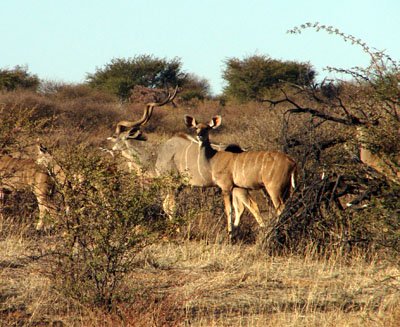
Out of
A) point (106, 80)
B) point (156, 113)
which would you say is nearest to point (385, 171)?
point (156, 113)

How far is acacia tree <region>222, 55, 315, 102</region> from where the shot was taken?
31734 millimetres

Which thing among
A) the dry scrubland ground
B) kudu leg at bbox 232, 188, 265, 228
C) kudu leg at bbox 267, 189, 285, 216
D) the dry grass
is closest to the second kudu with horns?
kudu leg at bbox 232, 188, 265, 228

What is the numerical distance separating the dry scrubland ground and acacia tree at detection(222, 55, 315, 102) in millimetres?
22754

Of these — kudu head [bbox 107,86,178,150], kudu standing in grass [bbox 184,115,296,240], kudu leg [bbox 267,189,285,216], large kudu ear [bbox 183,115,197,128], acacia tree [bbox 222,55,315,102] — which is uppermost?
acacia tree [bbox 222,55,315,102]

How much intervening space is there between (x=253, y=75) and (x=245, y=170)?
899 inches

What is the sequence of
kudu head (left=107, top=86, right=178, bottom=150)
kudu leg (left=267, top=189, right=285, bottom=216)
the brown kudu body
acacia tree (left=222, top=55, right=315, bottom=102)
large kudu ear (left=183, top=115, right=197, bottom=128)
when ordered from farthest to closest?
1. acacia tree (left=222, top=55, right=315, bottom=102)
2. kudu head (left=107, top=86, right=178, bottom=150)
3. large kudu ear (left=183, top=115, right=197, bottom=128)
4. the brown kudu body
5. kudu leg (left=267, top=189, right=285, bottom=216)

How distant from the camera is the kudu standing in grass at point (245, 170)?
9062 millimetres

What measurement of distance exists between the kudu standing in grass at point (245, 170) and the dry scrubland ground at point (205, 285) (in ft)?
1.56

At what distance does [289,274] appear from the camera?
22.2 feet

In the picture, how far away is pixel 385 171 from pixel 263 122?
7.86m

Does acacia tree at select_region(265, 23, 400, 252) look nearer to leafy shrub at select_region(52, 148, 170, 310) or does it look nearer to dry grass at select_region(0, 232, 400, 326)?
dry grass at select_region(0, 232, 400, 326)

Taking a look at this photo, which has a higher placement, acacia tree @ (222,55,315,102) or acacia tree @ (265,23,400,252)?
acacia tree @ (222,55,315,102)

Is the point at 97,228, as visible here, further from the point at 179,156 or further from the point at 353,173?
the point at 179,156

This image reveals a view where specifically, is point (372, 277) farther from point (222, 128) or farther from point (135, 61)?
point (135, 61)
